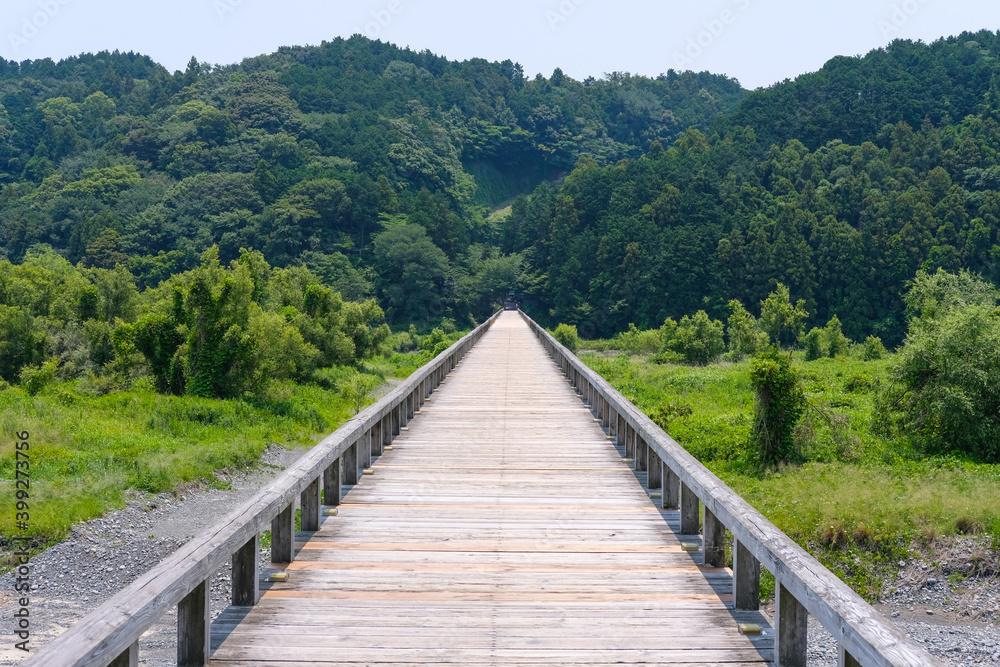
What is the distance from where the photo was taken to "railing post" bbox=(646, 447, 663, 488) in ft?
21.4

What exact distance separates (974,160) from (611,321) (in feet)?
117

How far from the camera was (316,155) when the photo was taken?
94812 millimetres

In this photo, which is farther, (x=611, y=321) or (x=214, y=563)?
(x=611, y=321)

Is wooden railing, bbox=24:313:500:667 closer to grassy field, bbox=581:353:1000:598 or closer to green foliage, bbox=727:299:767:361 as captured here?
grassy field, bbox=581:353:1000:598

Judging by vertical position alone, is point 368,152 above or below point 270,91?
below

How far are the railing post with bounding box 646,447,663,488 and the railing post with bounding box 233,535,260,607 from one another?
3.60 metres

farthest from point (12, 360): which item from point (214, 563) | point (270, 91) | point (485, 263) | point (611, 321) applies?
point (270, 91)

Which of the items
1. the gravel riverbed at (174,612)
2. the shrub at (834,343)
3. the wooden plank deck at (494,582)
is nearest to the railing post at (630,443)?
the wooden plank deck at (494,582)

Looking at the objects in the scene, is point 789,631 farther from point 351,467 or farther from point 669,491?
point 351,467

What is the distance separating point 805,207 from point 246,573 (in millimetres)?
76213

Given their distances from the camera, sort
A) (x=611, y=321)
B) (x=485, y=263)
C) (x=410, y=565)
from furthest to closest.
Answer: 1. (x=485, y=263)
2. (x=611, y=321)
3. (x=410, y=565)

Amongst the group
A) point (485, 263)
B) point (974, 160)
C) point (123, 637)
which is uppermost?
point (974, 160)

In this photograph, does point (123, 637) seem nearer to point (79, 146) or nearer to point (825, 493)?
point (825, 493)

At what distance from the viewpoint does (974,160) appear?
6994 centimetres
